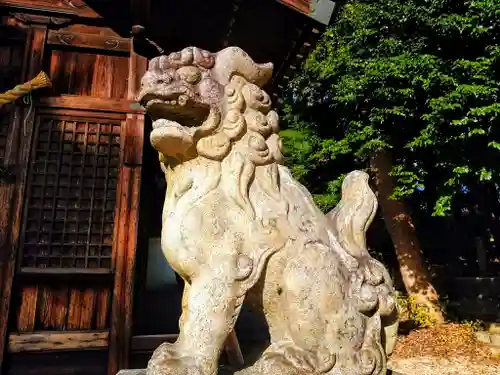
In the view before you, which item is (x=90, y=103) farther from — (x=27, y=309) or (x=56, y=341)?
(x=56, y=341)

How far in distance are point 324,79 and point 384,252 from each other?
4.13m

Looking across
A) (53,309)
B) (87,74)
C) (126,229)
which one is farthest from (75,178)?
(53,309)

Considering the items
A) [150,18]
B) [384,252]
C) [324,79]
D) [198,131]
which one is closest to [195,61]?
[198,131]

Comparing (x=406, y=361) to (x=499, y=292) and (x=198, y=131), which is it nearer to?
(x=499, y=292)

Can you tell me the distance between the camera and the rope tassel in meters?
3.96

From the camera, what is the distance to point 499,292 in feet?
29.4

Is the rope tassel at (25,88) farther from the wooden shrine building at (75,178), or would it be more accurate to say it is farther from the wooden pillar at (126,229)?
the wooden pillar at (126,229)

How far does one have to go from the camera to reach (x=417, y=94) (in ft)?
18.3

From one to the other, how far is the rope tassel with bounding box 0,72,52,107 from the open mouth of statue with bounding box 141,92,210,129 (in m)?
2.87

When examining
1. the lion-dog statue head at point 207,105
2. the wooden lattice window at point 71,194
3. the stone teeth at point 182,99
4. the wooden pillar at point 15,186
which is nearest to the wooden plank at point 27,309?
the wooden pillar at point 15,186

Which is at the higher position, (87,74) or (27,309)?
(87,74)

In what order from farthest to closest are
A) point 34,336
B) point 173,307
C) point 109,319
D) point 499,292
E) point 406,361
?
point 499,292
point 173,307
point 406,361
point 109,319
point 34,336

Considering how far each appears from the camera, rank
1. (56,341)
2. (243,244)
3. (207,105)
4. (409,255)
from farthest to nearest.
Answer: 1. (409,255)
2. (56,341)
3. (207,105)
4. (243,244)

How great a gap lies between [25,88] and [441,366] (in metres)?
6.53
